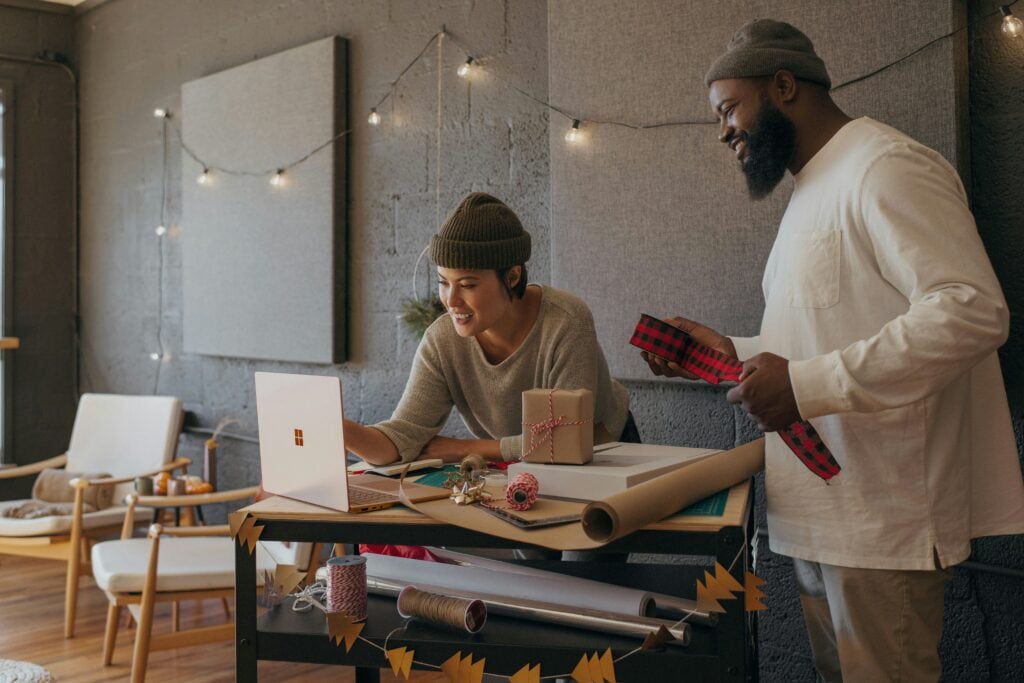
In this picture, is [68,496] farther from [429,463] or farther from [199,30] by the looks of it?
[429,463]

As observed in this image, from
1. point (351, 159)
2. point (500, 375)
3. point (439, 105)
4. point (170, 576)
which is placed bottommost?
point (170, 576)

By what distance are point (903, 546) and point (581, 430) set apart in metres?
0.58

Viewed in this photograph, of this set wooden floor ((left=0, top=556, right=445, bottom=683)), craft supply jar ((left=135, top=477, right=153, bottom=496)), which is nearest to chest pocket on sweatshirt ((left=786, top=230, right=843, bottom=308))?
wooden floor ((left=0, top=556, right=445, bottom=683))

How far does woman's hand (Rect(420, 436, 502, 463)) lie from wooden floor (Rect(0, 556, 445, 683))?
1506mm

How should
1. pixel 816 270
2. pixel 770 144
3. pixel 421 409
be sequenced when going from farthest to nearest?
pixel 421 409, pixel 770 144, pixel 816 270

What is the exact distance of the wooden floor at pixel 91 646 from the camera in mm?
3277

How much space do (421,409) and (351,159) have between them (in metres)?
2.14

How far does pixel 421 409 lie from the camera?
6.80 feet

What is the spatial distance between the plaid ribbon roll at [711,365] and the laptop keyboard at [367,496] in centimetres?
59

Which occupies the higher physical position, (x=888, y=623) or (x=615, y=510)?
(x=615, y=510)

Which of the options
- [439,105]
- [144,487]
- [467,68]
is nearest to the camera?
[467,68]

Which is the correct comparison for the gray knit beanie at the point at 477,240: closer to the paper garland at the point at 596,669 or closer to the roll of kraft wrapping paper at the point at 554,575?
the roll of kraft wrapping paper at the point at 554,575

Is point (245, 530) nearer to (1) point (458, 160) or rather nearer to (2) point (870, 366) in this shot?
(2) point (870, 366)

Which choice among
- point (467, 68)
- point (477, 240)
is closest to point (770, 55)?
point (477, 240)
